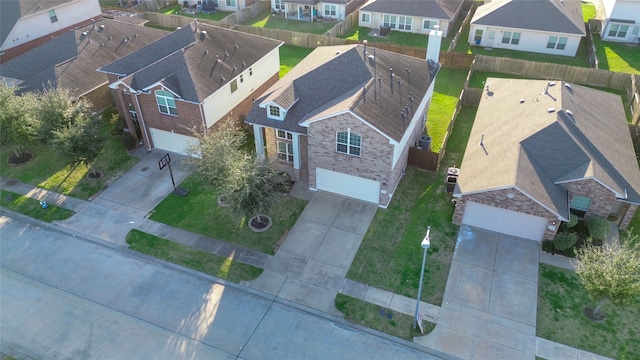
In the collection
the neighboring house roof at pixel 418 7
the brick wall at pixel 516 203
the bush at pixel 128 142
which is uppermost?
the neighboring house roof at pixel 418 7

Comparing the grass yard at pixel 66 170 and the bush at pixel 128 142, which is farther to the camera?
the bush at pixel 128 142

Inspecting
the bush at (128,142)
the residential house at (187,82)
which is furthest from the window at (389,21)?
the bush at (128,142)

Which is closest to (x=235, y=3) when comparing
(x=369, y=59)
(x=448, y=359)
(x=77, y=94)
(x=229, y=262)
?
(x=77, y=94)

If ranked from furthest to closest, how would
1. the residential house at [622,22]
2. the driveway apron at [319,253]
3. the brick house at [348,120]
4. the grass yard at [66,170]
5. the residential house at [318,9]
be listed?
the residential house at [318,9] → the residential house at [622,22] → the grass yard at [66,170] → the brick house at [348,120] → the driveway apron at [319,253]

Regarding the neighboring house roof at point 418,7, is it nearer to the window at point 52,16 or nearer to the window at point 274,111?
the window at point 274,111

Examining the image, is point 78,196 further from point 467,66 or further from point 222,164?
point 467,66

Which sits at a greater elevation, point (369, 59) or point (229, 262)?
point (369, 59)

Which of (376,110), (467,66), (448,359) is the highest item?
(376,110)

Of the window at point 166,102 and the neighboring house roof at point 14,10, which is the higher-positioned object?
the neighboring house roof at point 14,10
